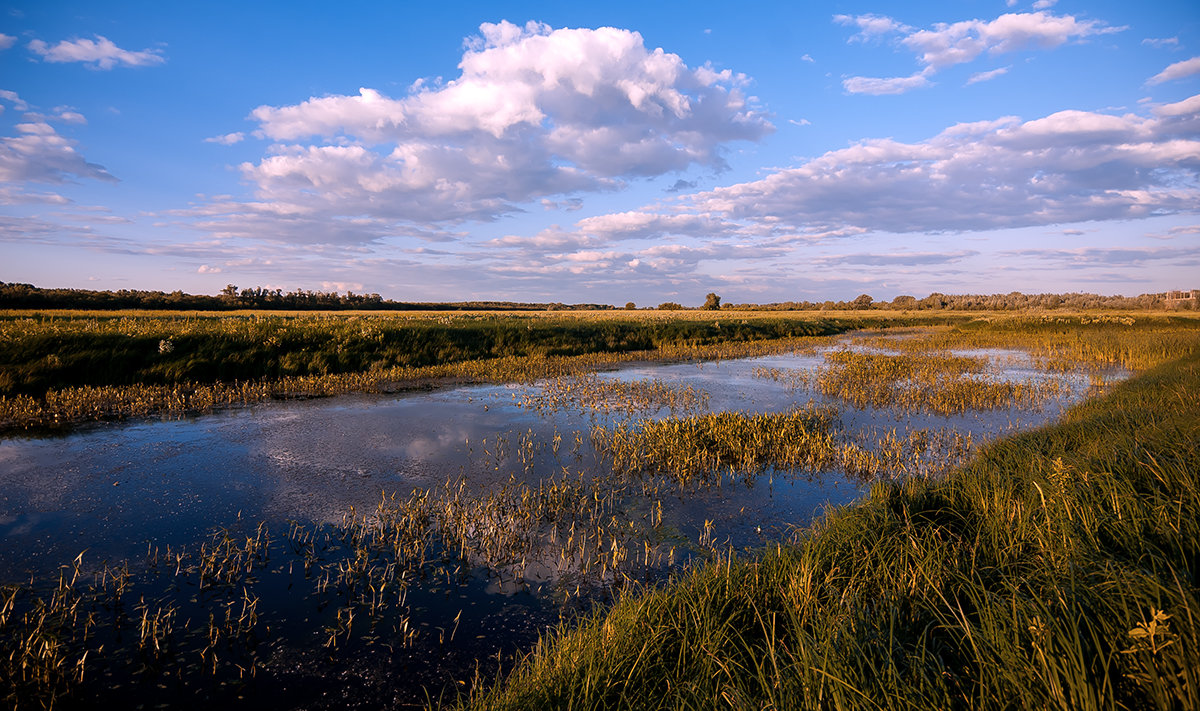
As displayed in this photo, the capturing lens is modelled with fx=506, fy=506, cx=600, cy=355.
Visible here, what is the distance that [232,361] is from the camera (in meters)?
17.8

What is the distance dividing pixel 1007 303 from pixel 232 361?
135 m

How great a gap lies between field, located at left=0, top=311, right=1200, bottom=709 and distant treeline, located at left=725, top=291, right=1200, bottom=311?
10163cm

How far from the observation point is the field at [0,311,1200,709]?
2971 mm

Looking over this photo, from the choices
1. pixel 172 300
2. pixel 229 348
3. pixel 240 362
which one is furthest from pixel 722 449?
pixel 172 300

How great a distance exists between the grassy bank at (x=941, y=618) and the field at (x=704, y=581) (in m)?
0.03

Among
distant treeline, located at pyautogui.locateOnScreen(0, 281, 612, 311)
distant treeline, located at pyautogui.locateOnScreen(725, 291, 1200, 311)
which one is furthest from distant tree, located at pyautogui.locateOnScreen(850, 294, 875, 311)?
distant treeline, located at pyautogui.locateOnScreen(0, 281, 612, 311)

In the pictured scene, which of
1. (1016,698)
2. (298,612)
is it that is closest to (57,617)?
(298,612)

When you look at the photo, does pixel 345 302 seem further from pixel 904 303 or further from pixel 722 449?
pixel 904 303

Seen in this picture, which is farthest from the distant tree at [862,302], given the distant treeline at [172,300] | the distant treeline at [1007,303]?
the distant treeline at [172,300]

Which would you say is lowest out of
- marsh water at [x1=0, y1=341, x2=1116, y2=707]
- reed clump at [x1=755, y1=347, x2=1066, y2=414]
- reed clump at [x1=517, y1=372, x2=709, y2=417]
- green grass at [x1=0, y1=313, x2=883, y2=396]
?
marsh water at [x1=0, y1=341, x2=1116, y2=707]

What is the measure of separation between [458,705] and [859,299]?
151664 mm

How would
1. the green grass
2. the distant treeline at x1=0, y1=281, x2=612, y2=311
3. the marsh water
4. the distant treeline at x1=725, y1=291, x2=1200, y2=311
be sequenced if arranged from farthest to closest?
the distant treeline at x1=725, y1=291, x2=1200, y2=311
the distant treeline at x1=0, y1=281, x2=612, y2=311
the green grass
the marsh water

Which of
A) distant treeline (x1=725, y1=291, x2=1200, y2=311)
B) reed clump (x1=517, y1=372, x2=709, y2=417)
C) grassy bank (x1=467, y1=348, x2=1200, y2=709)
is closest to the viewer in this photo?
grassy bank (x1=467, y1=348, x2=1200, y2=709)

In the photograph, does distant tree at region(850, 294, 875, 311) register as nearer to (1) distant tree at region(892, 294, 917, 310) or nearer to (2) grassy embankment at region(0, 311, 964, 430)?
(1) distant tree at region(892, 294, 917, 310)
